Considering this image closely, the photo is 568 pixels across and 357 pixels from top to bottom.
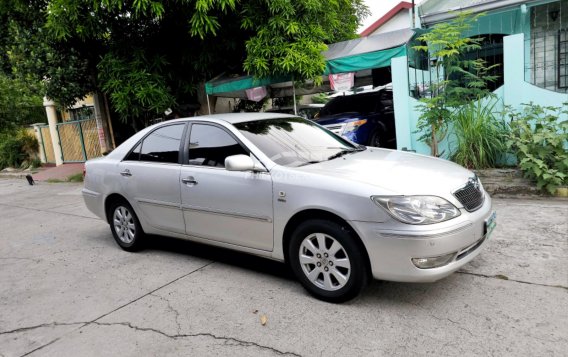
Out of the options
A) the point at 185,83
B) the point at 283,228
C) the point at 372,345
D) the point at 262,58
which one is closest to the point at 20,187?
the point at 185,83

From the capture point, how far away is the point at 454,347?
2.76 m

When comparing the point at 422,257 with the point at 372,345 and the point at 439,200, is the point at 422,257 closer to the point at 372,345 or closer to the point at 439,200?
the point at 439,200

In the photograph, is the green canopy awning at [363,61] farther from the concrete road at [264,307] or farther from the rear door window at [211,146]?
the rear door window at [211,146]

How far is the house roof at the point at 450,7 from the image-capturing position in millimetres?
8312

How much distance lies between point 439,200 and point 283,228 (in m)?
1.27

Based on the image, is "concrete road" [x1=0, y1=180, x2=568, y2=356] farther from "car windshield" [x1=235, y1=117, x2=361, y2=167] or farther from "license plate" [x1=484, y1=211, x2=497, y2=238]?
"car windshield" [x1=235, y1=117, x2=361, y2=167]

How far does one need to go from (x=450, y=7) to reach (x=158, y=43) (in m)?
7.09

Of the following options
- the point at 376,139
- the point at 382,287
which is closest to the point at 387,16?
the point at 376,139

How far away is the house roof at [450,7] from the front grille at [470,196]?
5737 mm

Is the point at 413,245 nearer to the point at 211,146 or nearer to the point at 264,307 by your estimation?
the point at 264,307

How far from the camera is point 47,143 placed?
1881 cm

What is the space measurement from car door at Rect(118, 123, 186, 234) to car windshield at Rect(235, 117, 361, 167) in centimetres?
89

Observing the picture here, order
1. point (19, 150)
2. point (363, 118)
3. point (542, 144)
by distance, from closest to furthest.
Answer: point (542, 144) < point (363, 118) < point (19, 150)

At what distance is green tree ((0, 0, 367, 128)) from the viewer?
29.6ft
